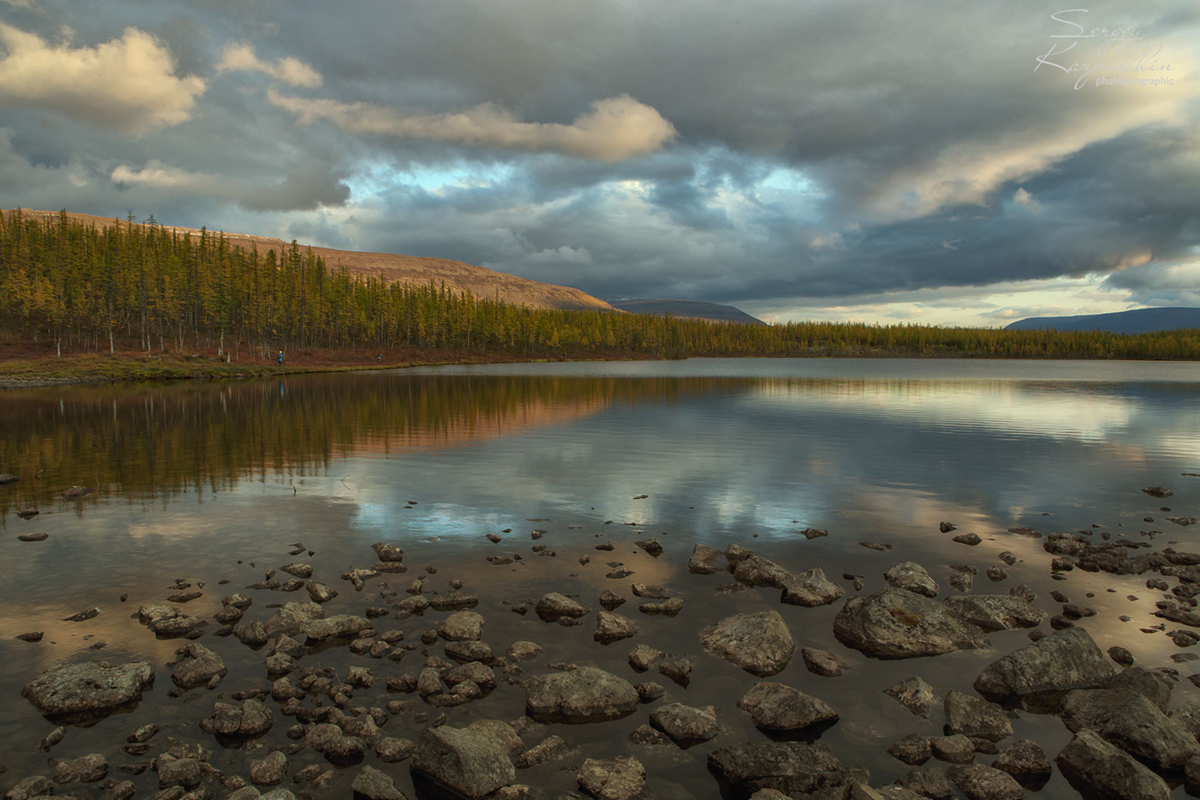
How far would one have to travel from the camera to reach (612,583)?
13.9 metres

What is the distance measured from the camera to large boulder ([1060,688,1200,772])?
323 inches

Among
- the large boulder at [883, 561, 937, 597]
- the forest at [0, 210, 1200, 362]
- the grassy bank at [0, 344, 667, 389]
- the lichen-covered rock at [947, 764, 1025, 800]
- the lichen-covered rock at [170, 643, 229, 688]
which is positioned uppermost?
the forest at [0, 210, 1200, 362]

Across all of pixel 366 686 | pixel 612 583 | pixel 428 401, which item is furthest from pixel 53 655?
pixel 428 401

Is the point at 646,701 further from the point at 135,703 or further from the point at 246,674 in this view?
the point at 135,703

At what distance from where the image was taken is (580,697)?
30.0ft

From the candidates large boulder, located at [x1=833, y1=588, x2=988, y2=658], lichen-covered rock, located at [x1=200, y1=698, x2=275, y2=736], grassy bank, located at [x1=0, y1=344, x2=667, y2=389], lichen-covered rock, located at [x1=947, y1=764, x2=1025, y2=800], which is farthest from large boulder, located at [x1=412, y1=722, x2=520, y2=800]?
grassy bank, located at [x1=0, y1=344, x2=667, y2=389]

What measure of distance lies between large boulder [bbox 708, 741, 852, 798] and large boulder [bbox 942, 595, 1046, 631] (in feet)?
19.5

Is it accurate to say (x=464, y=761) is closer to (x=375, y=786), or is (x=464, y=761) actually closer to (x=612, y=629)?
(x=375, y=786)

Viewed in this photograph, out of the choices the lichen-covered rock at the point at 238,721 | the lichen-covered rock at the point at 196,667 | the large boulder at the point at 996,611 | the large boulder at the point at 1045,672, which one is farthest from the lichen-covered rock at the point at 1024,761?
the lichen-covered rock at the point at 196,667

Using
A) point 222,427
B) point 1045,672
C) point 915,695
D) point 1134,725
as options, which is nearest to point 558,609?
point 915,695

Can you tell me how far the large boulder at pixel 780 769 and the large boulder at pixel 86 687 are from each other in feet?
28.3

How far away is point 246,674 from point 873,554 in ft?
46.8

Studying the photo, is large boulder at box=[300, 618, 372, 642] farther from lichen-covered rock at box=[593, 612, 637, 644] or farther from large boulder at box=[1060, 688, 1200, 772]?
large boulder at box=[1060, 688, 1200, 772]

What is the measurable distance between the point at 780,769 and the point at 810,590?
5895mm
